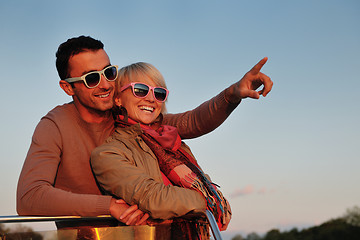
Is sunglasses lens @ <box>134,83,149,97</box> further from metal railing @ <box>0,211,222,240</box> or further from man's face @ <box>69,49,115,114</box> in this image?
metal railing @ <box>0,211,222,240</box>

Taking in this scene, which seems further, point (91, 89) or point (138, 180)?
point (91, 89)

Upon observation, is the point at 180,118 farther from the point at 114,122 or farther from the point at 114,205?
the point at 114,205

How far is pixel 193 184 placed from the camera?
2695 millimetres

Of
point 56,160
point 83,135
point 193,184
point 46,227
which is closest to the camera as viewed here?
point 46,227

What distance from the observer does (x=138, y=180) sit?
2.40 m

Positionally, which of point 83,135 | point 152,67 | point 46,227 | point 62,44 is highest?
point 62,44

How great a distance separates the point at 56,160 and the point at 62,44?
3.31ft

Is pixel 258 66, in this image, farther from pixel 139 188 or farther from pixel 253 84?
pixel 139 188

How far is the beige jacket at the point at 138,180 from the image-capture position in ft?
7.57

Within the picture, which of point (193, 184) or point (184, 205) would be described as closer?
point (184, 205)

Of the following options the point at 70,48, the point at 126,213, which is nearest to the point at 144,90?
the point at 70,48

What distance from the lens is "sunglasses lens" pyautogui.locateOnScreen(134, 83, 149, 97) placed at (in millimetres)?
3023

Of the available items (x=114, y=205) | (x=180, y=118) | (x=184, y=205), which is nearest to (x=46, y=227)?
(x=114, y=205)

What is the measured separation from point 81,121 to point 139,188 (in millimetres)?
1085
